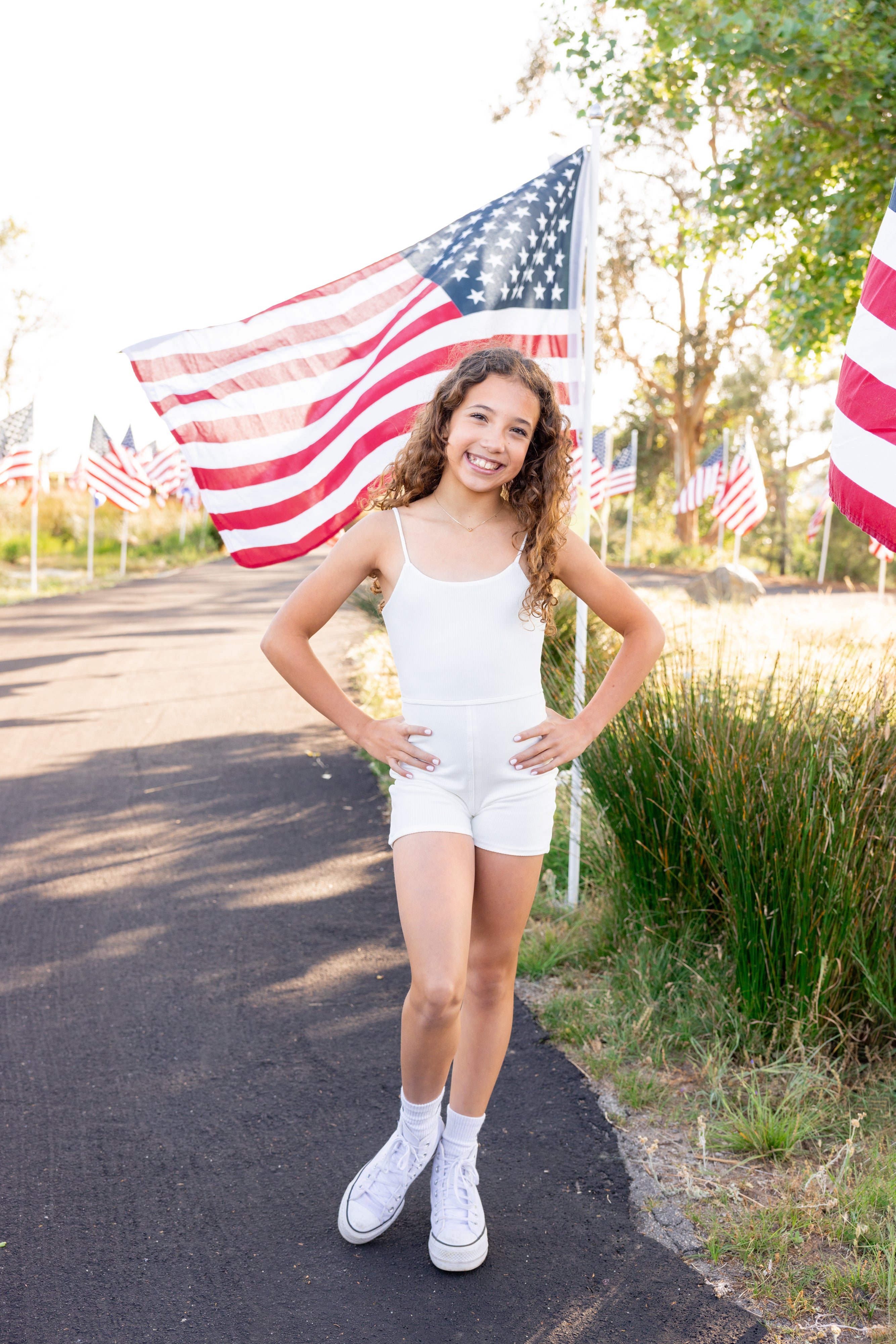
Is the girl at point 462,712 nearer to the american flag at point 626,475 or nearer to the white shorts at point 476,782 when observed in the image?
the white shorts at point 476,782

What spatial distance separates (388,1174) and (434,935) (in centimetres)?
72

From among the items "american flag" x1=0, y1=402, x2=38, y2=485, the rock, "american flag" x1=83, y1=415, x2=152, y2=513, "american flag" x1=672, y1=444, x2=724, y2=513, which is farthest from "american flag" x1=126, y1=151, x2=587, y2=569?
"american flag" x1=672, y1=444, x2=724, y2=513

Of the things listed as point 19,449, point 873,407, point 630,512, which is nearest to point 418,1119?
point 873,407

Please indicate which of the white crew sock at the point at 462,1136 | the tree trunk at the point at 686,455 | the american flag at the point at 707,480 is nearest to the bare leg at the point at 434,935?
the white crew sock at the point at 462,1136

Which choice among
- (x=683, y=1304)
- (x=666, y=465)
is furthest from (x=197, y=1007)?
(x=666, y=465)

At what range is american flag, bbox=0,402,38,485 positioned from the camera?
56.6 ft

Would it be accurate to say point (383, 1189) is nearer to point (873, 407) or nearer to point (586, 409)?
point (873, 407)

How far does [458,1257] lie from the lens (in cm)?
257

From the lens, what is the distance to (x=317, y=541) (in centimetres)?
485

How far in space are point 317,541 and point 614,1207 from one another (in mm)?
3015

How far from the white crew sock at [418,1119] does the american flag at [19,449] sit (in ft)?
54.4

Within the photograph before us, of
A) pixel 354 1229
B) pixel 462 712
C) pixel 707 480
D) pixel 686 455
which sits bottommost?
pixel 354 1229

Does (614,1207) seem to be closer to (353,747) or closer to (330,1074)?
(330,1074)

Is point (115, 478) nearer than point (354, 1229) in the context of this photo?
No
